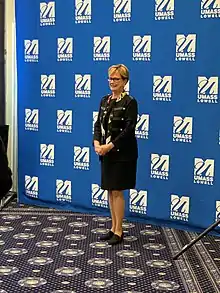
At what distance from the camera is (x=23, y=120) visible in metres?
5.37

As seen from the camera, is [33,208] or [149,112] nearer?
[149,112]

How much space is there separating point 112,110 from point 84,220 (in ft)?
4.18

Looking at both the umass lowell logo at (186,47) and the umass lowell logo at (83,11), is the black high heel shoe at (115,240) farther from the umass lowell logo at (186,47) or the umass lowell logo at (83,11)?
the umass lowell logo at (83,11)

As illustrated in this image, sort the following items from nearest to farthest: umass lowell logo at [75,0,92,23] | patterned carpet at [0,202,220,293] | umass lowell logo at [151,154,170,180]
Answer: patterned carpet at [0,202,220,293]
umass lowell logo at [151,154,170,180]
umass lowell logo at [75,0,92,23]

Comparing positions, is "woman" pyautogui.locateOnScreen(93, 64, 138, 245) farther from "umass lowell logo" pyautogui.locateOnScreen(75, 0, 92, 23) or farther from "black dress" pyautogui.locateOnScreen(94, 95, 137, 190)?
"umass lowell logo" pyautogui.locateOnScreen(75, 0, 92, 23)

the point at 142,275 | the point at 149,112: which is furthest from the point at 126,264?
the point at 149,112

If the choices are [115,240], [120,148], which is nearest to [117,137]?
[120,148]

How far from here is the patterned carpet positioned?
3303 millimetres

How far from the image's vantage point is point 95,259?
3.74 m

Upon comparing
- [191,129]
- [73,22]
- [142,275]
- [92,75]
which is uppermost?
[73,22]

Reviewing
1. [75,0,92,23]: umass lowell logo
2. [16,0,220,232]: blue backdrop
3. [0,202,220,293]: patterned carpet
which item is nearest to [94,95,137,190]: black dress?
[0,202,220,293]: patterned carpet

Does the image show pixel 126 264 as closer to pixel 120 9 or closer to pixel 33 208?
pixel 33 208

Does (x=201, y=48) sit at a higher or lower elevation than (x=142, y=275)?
higher

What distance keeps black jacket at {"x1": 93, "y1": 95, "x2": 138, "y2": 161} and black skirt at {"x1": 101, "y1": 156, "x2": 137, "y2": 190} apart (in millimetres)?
41
